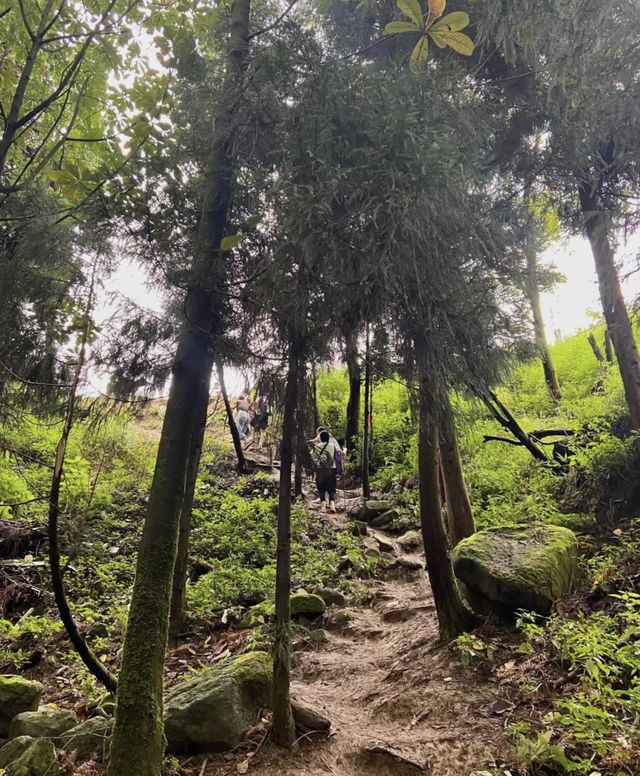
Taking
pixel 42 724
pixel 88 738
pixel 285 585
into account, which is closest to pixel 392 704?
pixel 285 585

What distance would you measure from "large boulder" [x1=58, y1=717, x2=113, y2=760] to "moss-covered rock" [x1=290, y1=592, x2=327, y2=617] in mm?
3287

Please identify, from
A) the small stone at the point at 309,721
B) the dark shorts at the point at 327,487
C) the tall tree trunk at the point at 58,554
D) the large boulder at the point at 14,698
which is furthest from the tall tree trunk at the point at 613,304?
the large boulder at the point at 14,698

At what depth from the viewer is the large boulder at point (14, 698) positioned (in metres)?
3.87

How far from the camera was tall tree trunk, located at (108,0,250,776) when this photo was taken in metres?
2.73

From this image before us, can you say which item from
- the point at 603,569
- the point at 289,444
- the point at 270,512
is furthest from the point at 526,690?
the point at 270,512

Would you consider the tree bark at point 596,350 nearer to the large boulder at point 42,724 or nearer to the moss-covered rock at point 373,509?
the moss-covered rock at point 373,509

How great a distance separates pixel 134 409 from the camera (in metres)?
4.45

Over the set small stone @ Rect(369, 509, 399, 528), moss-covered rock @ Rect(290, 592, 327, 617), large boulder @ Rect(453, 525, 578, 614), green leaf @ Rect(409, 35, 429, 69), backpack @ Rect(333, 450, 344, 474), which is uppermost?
green leaf @ Rect(409, 35, 429, 69)

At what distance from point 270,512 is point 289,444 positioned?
6880mm

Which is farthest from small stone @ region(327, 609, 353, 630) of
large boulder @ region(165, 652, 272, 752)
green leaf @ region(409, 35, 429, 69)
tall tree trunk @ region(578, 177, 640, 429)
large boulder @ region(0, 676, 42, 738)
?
green leaf @ region(409, 35, 429, 69)

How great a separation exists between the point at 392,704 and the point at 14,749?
2927 millimetres

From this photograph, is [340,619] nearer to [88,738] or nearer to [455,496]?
[455,496]

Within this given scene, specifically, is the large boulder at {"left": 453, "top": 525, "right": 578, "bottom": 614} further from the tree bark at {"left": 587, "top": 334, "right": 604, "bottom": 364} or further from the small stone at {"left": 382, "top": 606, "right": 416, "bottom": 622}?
the tree bark at {"left": 587, "top": 334, "right": 604, "bottom": 364}

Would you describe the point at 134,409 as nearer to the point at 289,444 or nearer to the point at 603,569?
the point at 289,444
